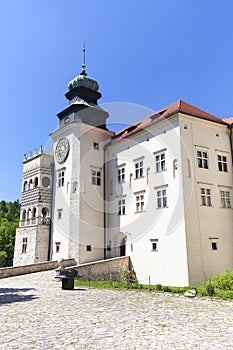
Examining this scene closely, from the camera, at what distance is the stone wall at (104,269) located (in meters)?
20.8

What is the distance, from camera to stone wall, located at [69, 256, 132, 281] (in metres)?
20.8

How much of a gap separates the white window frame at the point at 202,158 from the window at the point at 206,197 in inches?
66.2

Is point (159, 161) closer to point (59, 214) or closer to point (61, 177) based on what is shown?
point (61, 177)

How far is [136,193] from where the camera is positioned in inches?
972

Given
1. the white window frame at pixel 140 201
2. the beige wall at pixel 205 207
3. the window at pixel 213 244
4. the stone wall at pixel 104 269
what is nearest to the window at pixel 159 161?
the beige wall at pixel 205 207

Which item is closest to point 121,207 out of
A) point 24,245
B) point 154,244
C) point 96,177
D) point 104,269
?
point 96,177

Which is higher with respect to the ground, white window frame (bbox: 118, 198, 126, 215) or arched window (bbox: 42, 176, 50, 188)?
arched window (bbox: 42, 176, 50, 188)

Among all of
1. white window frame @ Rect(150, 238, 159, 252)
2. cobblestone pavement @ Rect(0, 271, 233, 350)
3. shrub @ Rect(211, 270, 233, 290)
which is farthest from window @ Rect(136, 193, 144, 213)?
cobblestone pavement @ Rect(0, 271, 233, 350)

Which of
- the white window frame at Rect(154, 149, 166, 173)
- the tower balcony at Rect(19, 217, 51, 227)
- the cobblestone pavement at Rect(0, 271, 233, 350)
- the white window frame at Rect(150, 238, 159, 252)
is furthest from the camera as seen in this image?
the tower balcony at Rect(19, 217, 51, 227)

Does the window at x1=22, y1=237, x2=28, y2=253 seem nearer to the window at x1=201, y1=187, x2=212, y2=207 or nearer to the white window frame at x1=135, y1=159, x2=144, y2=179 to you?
the white window frame at x1=135, y1=159, x2=144, y2=179

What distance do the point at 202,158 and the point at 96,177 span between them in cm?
1001

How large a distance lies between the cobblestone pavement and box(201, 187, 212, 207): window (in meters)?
10.7

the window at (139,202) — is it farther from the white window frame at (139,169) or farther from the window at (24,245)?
the window at (24,245)

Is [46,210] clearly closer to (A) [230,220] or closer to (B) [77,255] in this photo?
(B) [77,255]
